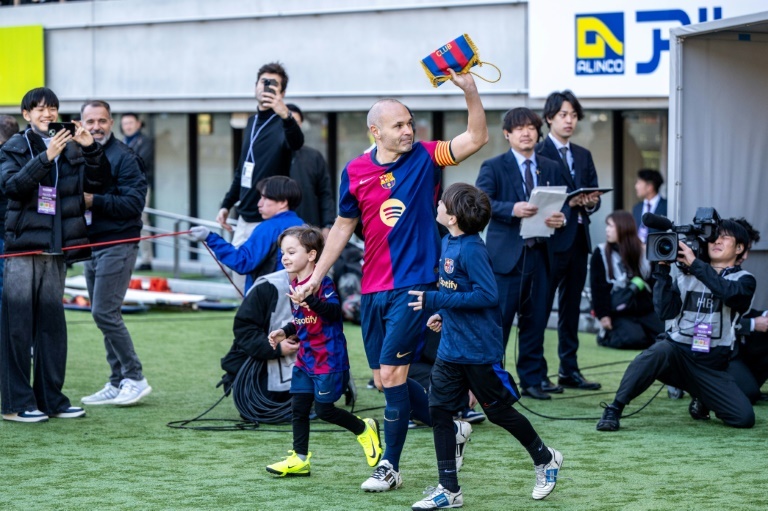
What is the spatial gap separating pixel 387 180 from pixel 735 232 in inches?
108

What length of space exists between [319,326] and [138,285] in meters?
8.47

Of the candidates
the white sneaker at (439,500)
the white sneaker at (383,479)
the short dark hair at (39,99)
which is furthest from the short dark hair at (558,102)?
the white sneaker at (439,500)

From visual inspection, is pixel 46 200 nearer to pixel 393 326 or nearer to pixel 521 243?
pixel 393 326

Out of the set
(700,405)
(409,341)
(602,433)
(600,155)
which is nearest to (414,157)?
(409,341)

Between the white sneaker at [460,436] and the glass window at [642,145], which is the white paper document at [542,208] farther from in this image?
the glass window at [642,145]

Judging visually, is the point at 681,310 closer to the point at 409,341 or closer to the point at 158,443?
the point at 409,341

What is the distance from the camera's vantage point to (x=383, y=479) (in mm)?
6117

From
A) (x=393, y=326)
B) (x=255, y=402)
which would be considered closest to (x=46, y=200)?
(x=255, y=402)

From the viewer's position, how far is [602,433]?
7.58 meters

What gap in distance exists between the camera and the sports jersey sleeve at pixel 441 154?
6.13 m

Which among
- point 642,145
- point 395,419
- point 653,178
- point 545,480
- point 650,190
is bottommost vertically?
point 545,480

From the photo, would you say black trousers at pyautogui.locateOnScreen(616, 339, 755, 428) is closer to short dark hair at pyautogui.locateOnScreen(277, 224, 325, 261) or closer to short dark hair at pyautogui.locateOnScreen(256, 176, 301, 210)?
short dark hair at pyautogui.locateOnScreen(277, 224, 325, 261)

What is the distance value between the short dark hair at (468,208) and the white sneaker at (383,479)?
1.20 m

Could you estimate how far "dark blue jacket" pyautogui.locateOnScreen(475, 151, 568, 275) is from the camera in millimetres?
8617
